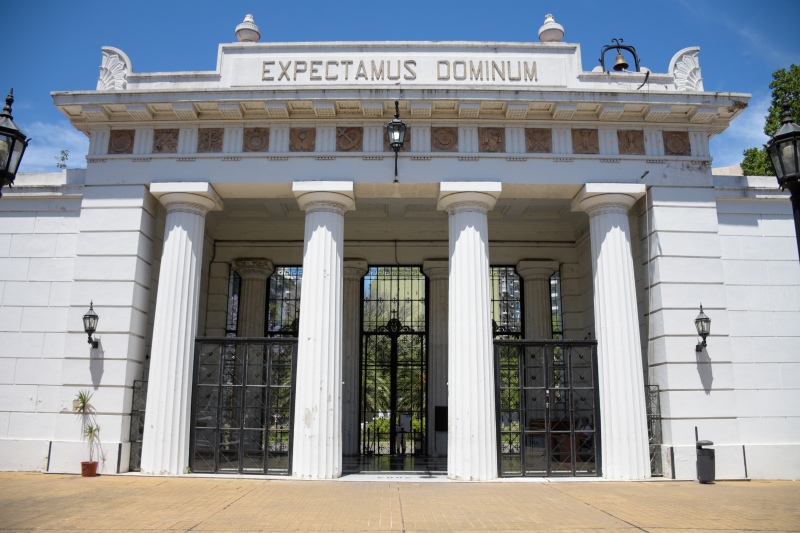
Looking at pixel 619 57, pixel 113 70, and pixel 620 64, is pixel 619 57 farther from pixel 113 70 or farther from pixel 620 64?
pixel 113 70

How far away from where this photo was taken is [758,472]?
1315 cm

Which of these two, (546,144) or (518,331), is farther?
(518,331)

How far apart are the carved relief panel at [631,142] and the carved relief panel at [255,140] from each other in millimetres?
8075

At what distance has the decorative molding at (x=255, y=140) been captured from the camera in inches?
569

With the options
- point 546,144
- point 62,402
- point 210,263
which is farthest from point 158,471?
point 546,144

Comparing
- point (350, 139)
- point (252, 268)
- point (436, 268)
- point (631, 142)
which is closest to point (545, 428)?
point (631, 142)

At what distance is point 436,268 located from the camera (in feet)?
65.7

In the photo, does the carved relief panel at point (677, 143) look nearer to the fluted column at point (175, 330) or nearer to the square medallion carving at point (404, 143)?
the square medallion carving at point (404, 143)

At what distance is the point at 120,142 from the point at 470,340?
915cm

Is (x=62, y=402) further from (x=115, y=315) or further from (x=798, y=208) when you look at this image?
(x=798, y=208)

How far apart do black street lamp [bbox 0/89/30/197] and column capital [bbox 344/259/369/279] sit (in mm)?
11907

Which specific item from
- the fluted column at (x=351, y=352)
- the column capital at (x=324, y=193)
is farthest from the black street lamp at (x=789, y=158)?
the fluted column at (x=351, y=352)

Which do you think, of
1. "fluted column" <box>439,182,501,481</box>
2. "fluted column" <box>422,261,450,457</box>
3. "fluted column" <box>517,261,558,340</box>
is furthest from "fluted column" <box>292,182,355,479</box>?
"fluted column" <box>517,261,558,340</box>

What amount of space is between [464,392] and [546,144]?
5922 millimetres
